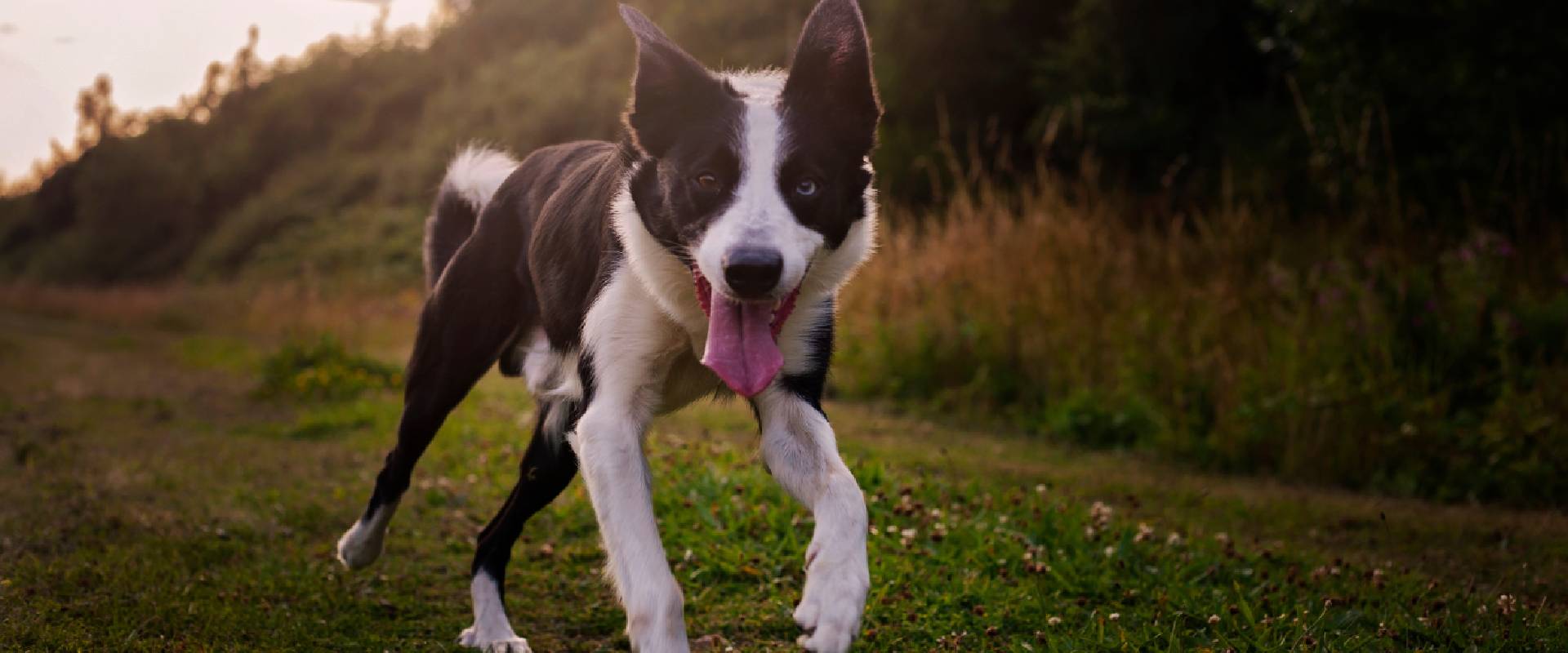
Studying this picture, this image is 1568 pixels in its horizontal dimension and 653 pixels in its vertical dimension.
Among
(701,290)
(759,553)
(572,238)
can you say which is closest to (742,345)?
(701,290)

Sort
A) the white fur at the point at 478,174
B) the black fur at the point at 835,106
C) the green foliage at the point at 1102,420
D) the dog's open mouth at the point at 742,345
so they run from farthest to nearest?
the green foliage at the point at 1102,420, the white fur at the point at 478,174, the black fur at the point at 835,106, the dog's open mouth at the point at 742,345

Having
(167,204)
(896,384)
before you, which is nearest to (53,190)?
(167,204)

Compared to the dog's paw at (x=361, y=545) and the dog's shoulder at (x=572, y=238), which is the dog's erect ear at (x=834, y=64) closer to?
the dog's shoulder at (x=572, y=238)

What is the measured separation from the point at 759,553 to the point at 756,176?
1859 mm

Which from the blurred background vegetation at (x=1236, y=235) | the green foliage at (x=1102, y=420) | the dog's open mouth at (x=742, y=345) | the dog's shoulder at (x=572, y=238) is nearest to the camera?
the dog's open mouth at (x=742, y=345)

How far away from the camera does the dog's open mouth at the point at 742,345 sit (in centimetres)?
282

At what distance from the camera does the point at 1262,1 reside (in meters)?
9.33

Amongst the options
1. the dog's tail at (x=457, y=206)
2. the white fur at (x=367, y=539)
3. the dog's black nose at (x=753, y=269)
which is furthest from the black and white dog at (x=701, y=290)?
the dog's tail at (x=457, y=206)

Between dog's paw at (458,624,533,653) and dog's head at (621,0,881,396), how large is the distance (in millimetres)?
1244

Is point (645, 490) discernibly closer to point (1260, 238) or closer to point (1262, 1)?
point (1260, 238)

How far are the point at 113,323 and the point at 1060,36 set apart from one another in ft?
56.7

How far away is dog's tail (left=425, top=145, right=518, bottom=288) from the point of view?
176 inches

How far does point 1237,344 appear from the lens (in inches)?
288

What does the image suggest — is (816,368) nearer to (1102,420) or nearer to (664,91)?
(664,91)
